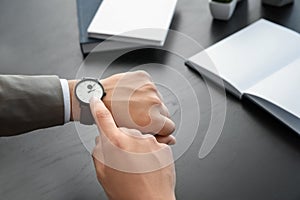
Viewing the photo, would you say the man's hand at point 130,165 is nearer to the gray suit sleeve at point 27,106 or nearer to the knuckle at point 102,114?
the knuckle at point 102,114

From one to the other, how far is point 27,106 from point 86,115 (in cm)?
11

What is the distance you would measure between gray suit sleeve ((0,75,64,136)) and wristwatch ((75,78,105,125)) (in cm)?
4

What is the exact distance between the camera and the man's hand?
2.04 ft

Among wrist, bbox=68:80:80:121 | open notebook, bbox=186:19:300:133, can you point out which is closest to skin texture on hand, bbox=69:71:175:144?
wrist, bbox=68:80:80:121

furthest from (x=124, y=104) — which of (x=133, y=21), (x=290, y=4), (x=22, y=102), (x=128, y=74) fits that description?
(x=290, y=4)

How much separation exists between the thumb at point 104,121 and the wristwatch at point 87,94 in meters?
0.06

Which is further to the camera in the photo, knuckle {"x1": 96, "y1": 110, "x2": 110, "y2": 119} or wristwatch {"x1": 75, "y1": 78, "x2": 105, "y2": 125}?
wristwatch {"x1": 75, "y1": 78, "x2": 105, "y2": 125}

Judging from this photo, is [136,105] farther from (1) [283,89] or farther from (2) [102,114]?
(1) [283,89]

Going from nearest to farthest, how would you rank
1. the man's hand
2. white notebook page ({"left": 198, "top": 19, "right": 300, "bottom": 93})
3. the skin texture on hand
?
the man's hand, the skin texture on hand, white notebook page ({"left": 198, "top": 19, "right": 300, "bottom": 93})

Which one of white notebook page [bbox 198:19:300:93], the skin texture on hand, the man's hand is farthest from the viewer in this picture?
white notebook page [bbox 198:19:300:93]

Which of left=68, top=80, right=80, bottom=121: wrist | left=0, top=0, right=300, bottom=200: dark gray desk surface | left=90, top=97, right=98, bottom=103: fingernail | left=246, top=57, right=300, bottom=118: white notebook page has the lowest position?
Result: left=0, top=0, right=300, bottom=200: dark gray desk surface

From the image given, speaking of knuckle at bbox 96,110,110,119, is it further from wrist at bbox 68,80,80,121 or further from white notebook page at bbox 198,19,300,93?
white notebook page at bbox 198,19,300,93

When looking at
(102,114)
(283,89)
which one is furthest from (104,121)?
(283,89)

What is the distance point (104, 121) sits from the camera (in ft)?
2.13
